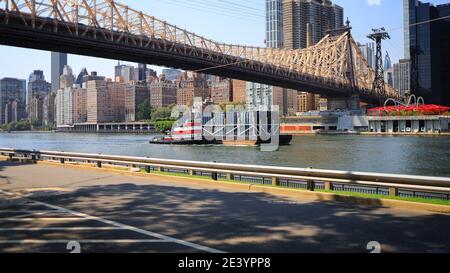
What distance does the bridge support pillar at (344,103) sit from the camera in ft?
405

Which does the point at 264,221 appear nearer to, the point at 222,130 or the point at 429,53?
the point at 222,130

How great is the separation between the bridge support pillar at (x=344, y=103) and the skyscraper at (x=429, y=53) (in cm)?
4825

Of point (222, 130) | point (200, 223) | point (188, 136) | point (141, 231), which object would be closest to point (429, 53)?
point (222, 130)

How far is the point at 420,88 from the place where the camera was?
166375mm

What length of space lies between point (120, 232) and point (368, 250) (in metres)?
4.08

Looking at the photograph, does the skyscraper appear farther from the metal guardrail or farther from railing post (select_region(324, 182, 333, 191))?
railing post (select_region(324, 182, 333, 191))

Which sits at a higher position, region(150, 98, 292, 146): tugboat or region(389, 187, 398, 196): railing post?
region(150, 98, 292, 146): tugboat

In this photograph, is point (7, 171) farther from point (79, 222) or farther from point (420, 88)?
point (420, 88)

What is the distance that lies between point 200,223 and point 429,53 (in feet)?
574

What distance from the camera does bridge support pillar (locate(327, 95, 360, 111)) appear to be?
123562 mm

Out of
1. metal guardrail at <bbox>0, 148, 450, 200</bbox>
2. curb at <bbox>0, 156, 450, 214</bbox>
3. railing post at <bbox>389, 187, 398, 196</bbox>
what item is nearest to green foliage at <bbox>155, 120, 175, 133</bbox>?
metal guardrail at <bbox>0, 148, 450, 200</bbox>

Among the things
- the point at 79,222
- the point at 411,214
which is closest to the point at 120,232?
the point at 79,222

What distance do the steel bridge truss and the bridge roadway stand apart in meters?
50.6

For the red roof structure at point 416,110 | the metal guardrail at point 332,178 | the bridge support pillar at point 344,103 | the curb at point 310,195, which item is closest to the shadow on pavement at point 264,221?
the curb at point 310,195
